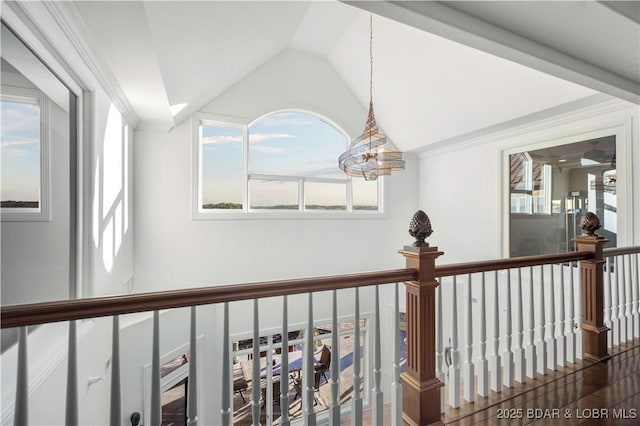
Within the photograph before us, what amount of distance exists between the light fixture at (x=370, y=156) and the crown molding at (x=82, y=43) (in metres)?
2.36

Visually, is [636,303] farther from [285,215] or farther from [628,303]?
[285,215]

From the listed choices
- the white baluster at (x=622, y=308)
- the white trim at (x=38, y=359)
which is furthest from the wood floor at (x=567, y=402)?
the white trim at (x=38, y=359)

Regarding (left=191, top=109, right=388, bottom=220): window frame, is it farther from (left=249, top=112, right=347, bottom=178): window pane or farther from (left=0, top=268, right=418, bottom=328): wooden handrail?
(left=0, top=268, right=418, bottom=328): wooden handrail

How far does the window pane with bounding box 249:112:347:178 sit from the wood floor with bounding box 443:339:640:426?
4093 millimetres

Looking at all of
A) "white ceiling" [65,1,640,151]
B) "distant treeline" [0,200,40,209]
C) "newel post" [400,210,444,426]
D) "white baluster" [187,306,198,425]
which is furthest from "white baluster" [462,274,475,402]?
"distant treeline" [0,200,40,209]

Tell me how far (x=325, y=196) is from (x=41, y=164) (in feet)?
13.4

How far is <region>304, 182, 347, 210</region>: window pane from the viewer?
5258mm

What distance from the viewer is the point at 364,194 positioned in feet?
18.7

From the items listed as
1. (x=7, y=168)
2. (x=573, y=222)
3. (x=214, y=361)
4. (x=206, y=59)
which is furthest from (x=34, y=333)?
(x=573, y=222)

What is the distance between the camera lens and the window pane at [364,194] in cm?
563

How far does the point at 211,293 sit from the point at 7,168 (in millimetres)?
1227

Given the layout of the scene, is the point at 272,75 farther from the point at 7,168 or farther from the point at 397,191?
the point at 7,168

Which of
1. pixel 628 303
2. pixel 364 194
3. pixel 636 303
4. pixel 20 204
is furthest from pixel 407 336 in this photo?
pixel 364 194

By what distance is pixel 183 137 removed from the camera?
4.27 m
